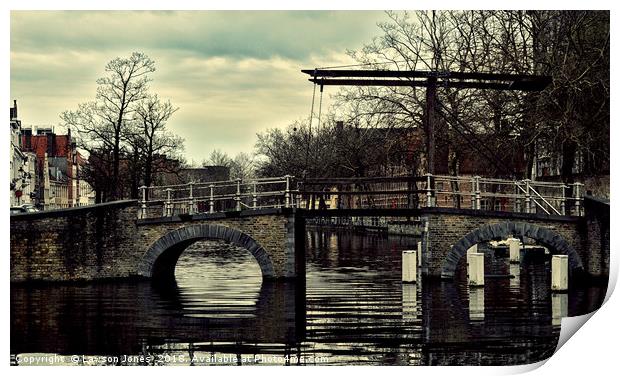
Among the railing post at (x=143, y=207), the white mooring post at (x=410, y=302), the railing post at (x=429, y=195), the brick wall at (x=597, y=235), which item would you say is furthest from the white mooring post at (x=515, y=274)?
the railing post at (x=143, y=207)

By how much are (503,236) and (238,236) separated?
547 centimetres

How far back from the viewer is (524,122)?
23094 millimetres

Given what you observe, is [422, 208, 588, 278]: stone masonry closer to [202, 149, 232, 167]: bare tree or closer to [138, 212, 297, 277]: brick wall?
[138, 212, 297, 277]: brick wall

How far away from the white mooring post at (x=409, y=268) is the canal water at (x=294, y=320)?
203 mm

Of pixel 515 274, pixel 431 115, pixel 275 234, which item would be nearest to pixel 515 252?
pixel 515 274

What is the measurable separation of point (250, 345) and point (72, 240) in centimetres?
911

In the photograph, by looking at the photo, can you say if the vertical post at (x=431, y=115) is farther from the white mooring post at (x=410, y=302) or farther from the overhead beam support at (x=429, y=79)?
the white mooring post at (x=410, y=302)

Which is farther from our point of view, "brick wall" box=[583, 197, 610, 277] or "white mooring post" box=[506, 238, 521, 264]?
"white mooring post" box=[506, 238, 521, 264]

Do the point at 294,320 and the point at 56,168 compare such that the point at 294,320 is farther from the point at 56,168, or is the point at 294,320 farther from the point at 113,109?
the point at 56,168

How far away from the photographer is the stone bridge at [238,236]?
21.5 meters

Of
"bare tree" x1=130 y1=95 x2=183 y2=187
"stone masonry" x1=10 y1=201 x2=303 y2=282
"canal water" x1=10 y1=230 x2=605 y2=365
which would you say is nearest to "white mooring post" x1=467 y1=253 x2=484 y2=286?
"canal water" x1=10 y1=230 x2=605 y2=365

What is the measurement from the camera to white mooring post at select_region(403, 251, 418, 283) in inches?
850

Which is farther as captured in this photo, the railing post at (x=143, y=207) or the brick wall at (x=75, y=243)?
the railing post at (x=143, y=207)

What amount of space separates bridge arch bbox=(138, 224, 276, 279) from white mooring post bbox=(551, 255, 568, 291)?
18.8 ft
